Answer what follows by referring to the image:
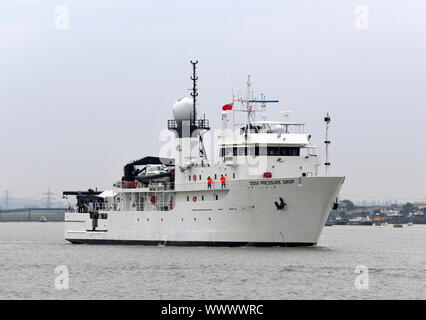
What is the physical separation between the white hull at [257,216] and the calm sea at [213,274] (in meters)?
1.19

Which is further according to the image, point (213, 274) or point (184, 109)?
point (184, 109)

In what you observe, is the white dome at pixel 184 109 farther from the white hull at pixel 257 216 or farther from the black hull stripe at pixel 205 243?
the black hull stripe at pixel 205 243

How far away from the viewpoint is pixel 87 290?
40.3m

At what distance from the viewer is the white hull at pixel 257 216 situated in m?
55.8

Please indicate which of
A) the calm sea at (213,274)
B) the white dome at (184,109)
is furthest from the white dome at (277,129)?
the white dome at (184,109)

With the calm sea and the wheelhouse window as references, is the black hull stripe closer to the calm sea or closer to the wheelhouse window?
the calm sea

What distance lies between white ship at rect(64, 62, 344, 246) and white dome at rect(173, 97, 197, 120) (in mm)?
75

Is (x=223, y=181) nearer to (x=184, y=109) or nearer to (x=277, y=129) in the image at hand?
(x=277, y=129)

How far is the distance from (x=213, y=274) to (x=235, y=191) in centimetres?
1338

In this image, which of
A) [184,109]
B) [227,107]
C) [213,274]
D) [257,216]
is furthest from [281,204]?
[184,109]

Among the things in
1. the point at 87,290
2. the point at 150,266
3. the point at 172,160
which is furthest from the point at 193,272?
the point at 172,160

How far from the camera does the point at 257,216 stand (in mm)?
57250

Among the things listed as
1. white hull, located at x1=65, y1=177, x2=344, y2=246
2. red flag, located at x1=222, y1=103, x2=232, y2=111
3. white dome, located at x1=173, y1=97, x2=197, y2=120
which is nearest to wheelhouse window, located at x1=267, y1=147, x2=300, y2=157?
white hull, located at x1=65, y1=177, x2=344, y2=246
